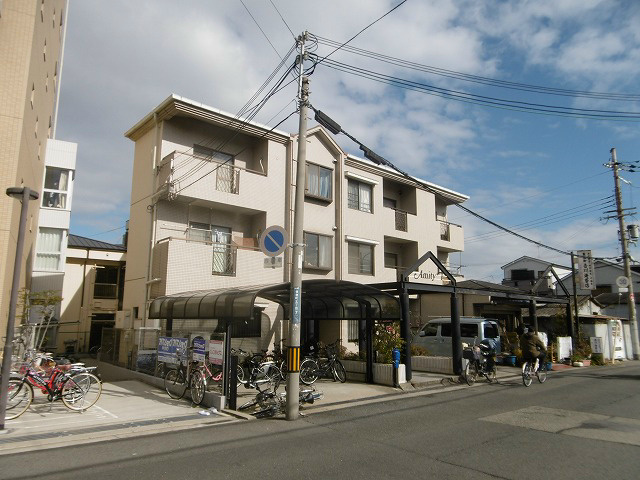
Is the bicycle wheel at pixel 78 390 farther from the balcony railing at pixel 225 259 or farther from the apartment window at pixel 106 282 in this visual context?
the apartment window at pixel 106 282

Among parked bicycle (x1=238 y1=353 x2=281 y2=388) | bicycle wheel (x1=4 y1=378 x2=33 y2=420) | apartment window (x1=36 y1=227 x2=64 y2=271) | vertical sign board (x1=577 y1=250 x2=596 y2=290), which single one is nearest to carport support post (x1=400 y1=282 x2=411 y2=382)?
parked bicycle (x1=238 y1=353 x2=281 y2=388)

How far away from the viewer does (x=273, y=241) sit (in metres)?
9.70

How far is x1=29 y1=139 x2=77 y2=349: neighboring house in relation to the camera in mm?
18609

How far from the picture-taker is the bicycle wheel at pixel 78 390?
937cm

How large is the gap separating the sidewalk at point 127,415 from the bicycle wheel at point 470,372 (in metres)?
1.28

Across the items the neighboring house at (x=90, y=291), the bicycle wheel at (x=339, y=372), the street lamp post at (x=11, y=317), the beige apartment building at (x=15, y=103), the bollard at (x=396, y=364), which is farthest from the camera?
the neighboring house at (x=90, y=291)

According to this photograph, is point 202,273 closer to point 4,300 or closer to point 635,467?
point 4,300

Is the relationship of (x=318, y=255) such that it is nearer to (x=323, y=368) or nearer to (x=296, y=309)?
(x=323, y=368)

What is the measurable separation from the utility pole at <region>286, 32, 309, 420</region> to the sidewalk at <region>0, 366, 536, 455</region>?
88cm

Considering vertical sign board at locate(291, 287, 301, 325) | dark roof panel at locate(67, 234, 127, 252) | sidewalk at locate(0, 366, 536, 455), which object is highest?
dark roof panel at locate(67, 234, 127, 252)

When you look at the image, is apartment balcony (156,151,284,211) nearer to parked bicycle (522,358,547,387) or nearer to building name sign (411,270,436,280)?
building name sign (411,270,436,280)

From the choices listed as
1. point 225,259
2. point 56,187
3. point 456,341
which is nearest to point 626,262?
point 456,341

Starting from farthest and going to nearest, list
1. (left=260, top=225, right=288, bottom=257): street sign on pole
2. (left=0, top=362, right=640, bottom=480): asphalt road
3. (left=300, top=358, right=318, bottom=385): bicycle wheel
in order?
(left=300, top=358, right=318, bottom=385): bicycle wheel, (left=260, top=225, right=288, bottom=257): street sign on pole, (left=0, top=362, right=640, bottom=480): asphalt road

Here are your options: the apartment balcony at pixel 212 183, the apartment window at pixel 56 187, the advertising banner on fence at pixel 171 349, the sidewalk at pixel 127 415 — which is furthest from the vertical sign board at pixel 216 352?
the apartment window at pixel 56 187
